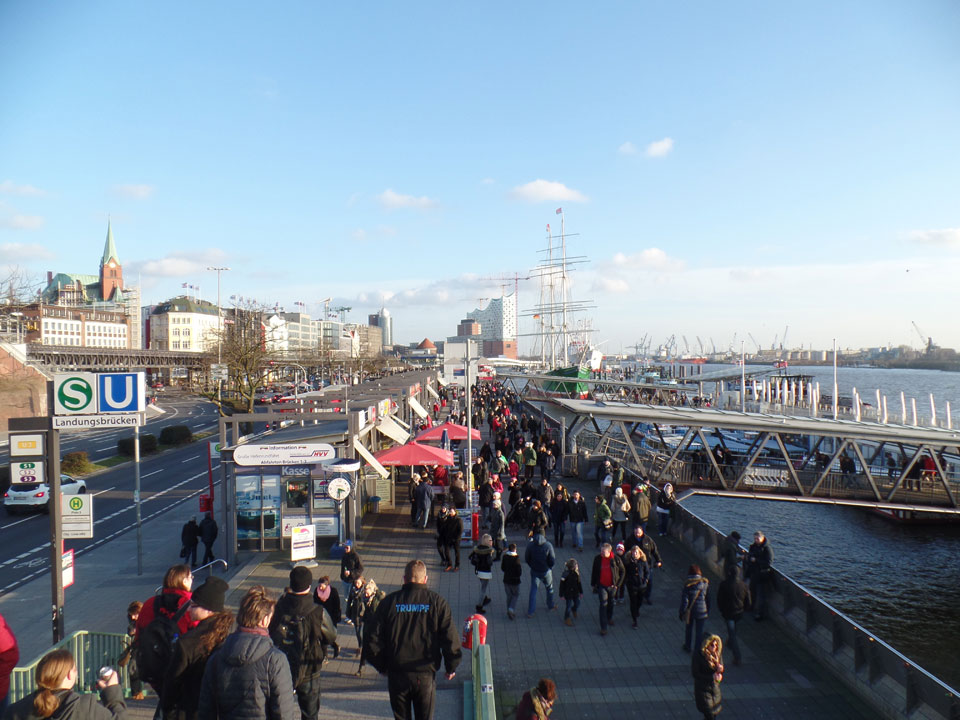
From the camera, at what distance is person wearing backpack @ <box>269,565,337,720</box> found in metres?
5.67

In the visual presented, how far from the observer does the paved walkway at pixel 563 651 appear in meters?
7.48

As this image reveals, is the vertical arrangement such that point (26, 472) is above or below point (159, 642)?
above

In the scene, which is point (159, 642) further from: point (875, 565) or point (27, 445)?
point (875, 565)

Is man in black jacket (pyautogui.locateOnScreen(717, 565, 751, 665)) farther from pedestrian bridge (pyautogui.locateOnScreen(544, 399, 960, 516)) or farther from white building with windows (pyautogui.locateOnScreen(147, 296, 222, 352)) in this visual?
white building with windows (pyautogui.locateOnScreen(147, 296, 222, 352))

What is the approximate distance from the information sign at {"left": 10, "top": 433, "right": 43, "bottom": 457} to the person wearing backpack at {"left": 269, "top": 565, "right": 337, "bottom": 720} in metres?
3.90

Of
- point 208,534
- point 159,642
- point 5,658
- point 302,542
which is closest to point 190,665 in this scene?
point 159,642

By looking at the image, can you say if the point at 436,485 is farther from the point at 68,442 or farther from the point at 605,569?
the point at 68,442

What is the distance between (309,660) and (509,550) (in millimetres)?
4634

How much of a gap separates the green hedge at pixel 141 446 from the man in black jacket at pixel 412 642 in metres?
32.1

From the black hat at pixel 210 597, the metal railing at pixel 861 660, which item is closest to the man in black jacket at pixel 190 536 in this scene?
the black hat at pixel 210 597

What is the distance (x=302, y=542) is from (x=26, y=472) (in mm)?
4415

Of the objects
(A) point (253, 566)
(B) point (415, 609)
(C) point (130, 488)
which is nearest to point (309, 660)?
(B) point (415, 609)

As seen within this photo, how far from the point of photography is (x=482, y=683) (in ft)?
19.4

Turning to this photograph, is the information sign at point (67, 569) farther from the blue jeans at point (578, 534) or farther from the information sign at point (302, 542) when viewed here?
the blue jeans at point (578, 534)
